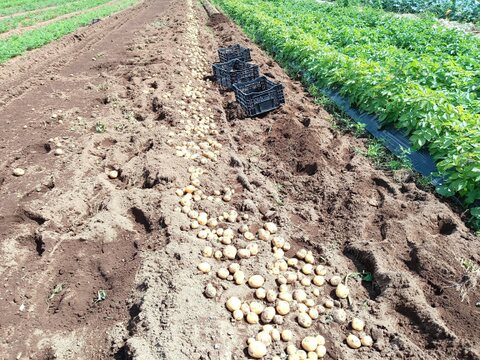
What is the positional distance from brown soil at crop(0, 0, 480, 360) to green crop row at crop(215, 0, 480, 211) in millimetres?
639

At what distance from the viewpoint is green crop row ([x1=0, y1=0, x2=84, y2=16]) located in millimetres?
26219

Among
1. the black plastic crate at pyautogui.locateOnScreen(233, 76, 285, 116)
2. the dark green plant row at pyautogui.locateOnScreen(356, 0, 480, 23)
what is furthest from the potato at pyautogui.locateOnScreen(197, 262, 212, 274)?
the dark green plant row at pyautogui.locateOnScreen(356, 0, 480, 23)

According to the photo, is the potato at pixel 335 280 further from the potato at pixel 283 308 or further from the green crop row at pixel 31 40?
the green crop row at pixel 31 40

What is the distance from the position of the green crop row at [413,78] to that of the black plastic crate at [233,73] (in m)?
1.53

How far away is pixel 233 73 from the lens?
8.07 metres

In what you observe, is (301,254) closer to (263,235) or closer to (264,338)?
(263,235)

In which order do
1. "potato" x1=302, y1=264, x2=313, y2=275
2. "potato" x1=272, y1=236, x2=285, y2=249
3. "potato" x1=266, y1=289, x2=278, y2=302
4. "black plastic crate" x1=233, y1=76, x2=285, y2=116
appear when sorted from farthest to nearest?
"black plastic crate" x1=233, y1=76, x2=285, y2=116 → "potato" x1=272, y1=236, x2=285, y2=249 → "potato" x1=302, y1=264, x2=313, y2=275 → "potato" x1=266, y1=289, x2=278, y2=302

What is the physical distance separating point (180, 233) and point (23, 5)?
35002 millimetres

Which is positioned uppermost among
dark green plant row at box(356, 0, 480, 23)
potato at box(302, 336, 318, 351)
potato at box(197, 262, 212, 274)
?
potato at box(197, 262, 212, 274)

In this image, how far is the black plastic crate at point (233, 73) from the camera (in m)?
8.08

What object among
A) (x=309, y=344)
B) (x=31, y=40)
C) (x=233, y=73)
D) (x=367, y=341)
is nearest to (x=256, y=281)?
(x=309, y=344)

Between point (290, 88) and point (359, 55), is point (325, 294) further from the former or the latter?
point (359, 55)

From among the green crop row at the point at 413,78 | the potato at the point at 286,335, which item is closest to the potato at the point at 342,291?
the potato at the point at 286,335

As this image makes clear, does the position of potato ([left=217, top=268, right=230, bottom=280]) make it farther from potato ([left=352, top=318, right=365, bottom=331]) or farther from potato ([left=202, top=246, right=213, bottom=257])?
potato ([left=352, top=318, right=365, bottom=331])
